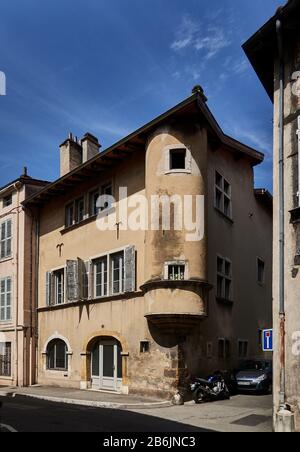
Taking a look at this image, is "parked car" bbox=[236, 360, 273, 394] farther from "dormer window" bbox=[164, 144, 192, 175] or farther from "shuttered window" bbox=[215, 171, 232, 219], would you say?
"dormer window" bbox=[164, 144, 192, 175]

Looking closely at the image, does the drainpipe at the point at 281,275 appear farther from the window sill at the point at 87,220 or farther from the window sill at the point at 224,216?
the window sill at the point at 87,220

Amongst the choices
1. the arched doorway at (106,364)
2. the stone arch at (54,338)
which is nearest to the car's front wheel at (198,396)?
the arched doorway at (106,364)

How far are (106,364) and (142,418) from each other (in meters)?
6.61

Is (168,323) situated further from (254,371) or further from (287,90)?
(287,90)

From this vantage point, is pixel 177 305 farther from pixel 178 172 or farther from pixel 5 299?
pixel 5 299

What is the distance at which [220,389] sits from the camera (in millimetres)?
16672

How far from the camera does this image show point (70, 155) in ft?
80.0

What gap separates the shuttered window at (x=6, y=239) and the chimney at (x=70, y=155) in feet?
11.7

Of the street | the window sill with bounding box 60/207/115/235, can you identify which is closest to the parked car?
→ the street

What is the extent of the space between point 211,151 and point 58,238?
7665 millimetres

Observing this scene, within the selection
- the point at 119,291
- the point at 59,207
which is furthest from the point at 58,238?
the point at 119,291

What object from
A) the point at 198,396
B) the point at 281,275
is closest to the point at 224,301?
the point at 198,396
